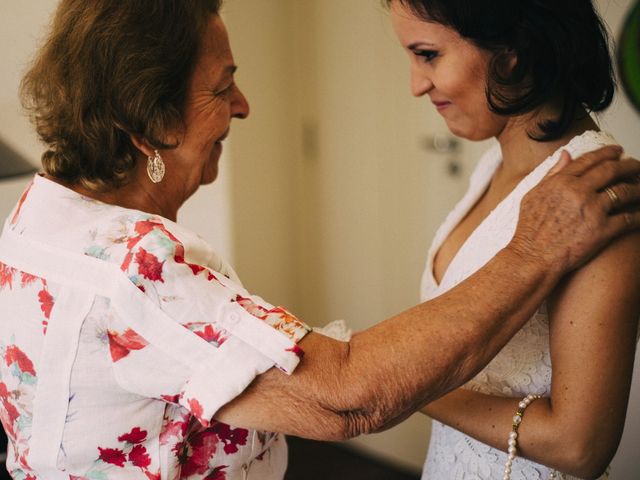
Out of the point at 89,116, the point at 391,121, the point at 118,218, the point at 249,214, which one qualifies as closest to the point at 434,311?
the point at 118,218

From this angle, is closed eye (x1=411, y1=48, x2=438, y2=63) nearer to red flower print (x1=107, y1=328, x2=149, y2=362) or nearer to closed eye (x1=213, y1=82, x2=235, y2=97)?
closed eye (x1=213, y1=82, x2=235, y2=97)

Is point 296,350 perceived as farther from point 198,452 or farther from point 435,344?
point 198,452

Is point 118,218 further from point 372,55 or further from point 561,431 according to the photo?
point 372,55

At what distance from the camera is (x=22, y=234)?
0.96 m

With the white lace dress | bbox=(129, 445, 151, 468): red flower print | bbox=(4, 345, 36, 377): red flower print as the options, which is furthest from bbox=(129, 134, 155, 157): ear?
the white lace dress

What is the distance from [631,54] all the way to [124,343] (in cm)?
183

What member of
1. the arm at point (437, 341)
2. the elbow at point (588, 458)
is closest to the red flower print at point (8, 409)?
the arm at point (437, 341)

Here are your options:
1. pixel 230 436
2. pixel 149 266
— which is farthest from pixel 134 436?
pixel 149 266

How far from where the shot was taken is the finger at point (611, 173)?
0.93 m

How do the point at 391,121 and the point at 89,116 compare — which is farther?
the point at 391,121

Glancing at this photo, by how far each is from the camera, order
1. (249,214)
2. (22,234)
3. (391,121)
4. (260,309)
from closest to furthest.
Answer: (260,309)
(22,234)
(391,121)
(249,214)

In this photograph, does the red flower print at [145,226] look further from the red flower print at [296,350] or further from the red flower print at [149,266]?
the red flower print at [296,350]

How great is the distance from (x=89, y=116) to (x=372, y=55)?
6.96ft

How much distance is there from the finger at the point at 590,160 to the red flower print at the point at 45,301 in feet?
2.52
